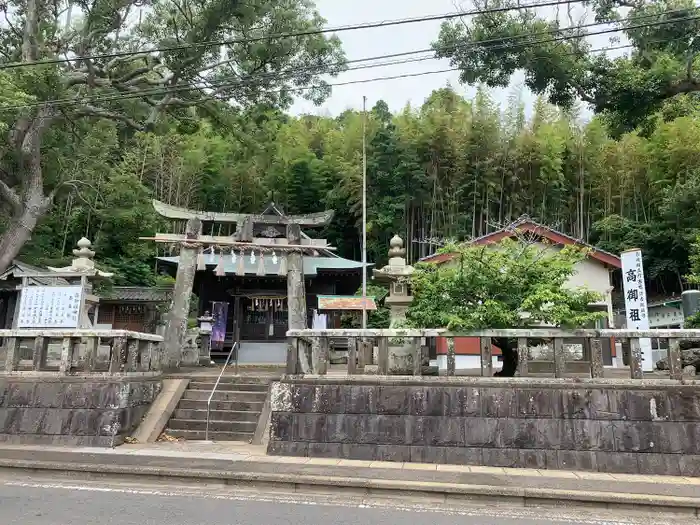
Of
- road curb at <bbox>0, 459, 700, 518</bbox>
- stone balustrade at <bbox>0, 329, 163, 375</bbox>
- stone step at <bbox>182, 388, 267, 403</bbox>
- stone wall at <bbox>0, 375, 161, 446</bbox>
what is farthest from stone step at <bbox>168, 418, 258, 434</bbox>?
road curb at <bbox>0, 459, 700, 518</bbox>

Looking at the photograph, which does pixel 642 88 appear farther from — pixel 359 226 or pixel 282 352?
pixel 359 226

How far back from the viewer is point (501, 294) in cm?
823

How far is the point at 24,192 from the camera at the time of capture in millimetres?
12297

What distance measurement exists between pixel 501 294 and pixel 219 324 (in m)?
12.6

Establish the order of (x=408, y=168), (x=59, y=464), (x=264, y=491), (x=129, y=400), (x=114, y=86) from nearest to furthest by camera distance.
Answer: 1. (x=264, y=491)
2. (x=59, y=464)
3. (x=129, y=400)
4. (x=114, y=86)
5. (x=408, y=168)

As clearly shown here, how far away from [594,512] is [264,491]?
3.98 m

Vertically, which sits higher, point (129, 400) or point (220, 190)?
point (220, 190)

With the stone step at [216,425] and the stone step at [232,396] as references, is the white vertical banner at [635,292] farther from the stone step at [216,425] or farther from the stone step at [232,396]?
the stone step at [216,425]

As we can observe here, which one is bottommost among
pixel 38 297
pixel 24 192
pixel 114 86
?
pixel 38 297

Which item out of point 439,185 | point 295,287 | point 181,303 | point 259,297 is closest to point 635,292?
point 295,287

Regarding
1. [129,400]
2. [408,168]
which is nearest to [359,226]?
[408,168]

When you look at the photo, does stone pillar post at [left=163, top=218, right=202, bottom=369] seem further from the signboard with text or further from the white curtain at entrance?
the white curtain at entrance

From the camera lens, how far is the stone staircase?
30.1 ft

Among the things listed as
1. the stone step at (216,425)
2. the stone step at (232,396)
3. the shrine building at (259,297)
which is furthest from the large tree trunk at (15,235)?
the stone step at (216,425)
